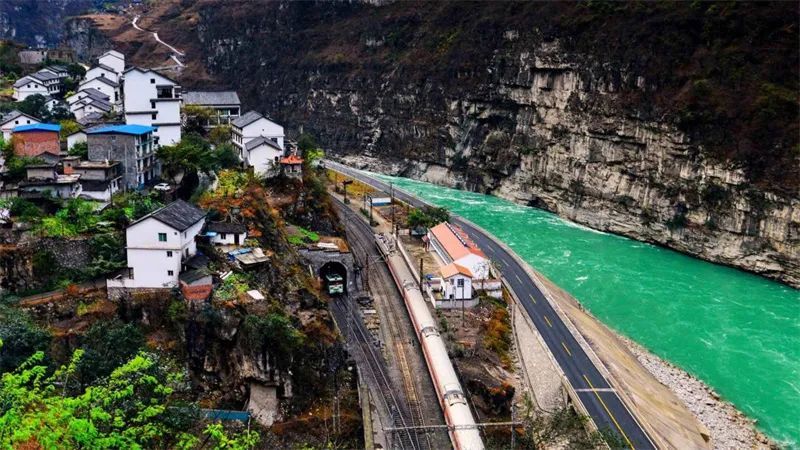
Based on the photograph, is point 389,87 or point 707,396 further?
point 389,87

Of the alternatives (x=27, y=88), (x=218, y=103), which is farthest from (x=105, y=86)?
(x=218, y=103)

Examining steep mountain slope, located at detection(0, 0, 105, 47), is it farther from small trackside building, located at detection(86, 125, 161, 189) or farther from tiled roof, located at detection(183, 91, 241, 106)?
small trackside building, located at detection(86, 125, 161, 189)

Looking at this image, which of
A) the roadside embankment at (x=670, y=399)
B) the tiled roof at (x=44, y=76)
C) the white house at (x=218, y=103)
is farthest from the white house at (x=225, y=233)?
the tiled roof at (x=44, y=76)

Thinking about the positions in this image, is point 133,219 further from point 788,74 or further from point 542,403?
point 788,74

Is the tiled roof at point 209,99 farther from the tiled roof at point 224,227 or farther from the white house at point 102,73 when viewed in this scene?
the tiled roof at point 224,227

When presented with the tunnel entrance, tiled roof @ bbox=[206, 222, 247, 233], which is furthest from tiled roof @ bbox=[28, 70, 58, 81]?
the tunnel entrance

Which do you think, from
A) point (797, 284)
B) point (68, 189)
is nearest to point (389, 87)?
point (797, 284)

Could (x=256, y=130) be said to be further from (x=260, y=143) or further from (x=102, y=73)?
(x=102, y=73)
